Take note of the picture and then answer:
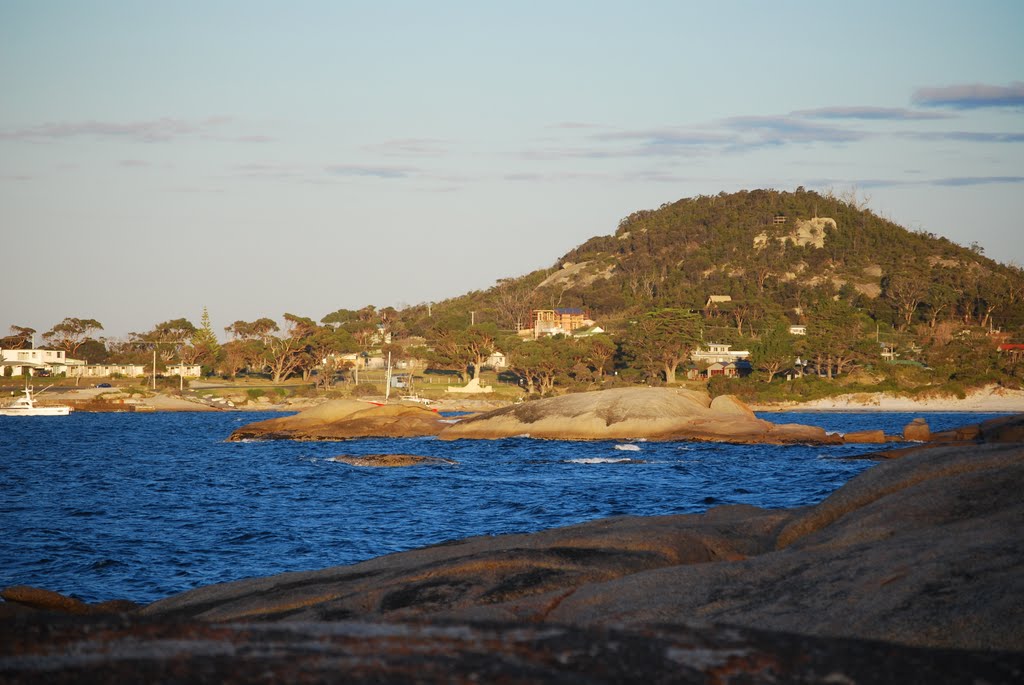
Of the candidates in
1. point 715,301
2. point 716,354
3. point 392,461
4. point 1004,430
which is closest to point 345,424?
point 392,461

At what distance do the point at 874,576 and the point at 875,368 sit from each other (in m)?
111

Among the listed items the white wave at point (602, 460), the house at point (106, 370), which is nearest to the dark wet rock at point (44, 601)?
the white wave at point (602, 460)

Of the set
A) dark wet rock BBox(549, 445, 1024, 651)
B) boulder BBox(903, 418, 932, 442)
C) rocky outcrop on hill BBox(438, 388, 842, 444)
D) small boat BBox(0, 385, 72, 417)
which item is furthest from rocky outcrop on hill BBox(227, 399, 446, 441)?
dark wet rock BBox(549, 445, 1024, 651)

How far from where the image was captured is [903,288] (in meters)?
173

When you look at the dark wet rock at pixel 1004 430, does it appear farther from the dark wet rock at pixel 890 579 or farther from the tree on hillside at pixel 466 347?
the tree on hillside at pixel 466 347

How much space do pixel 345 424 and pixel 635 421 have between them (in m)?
20.0

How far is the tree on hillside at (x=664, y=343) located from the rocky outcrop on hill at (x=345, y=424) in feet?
170

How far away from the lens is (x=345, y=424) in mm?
67938

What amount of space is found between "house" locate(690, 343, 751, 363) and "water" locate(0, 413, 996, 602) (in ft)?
234

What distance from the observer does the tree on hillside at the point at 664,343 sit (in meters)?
119

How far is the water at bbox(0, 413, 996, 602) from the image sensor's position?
72.3ft

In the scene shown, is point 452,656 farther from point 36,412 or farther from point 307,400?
point 307,400

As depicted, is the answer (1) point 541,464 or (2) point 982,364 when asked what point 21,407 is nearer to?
(1) point 541,464

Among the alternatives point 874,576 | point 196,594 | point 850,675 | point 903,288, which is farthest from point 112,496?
point 903,288
